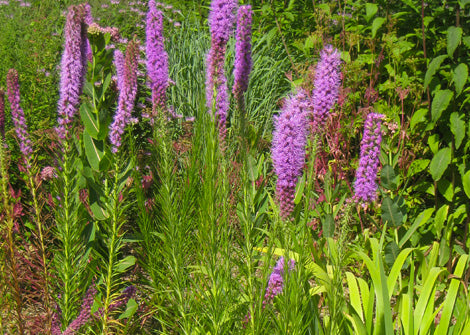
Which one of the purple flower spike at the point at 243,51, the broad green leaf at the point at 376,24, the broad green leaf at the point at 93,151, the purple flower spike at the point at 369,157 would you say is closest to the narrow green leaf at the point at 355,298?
the purple flower spike at the point at 369,157

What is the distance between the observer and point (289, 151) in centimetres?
211

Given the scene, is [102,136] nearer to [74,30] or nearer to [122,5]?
[74,30]

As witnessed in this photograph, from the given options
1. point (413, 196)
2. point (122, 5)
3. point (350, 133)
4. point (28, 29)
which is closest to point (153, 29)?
point (350, 133)

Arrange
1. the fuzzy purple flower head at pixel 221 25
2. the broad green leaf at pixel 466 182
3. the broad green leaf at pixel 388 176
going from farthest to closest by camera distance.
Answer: the broad green leaf at pixel 466 182 → the broad green leaf at pixel 388 176 → the fuzzy purple flower head at pixel 221 25

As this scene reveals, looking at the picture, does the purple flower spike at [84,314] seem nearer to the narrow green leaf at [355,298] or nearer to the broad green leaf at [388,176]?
the narrow green leaf at [355,298]

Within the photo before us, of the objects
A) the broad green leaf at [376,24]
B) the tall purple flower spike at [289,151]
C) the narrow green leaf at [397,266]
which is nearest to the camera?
the tall purple flower spike at [289,151]

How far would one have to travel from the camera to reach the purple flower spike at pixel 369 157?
2613 mm

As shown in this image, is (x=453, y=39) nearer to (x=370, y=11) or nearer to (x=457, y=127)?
(x=457, y=127)

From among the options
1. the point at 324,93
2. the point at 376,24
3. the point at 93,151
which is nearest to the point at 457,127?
the point at 376,24

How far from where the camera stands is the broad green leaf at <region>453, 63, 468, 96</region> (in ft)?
11.4

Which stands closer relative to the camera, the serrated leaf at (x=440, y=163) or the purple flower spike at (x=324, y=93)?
the purple flower spike at (x=324, y=93)

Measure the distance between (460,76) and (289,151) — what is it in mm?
1946

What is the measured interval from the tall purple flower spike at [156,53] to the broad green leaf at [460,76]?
1890 millimetres

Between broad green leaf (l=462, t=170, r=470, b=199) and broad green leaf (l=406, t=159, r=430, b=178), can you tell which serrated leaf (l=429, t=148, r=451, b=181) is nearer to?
broad green leaf (l=462, t=170, r=470, b=199)
